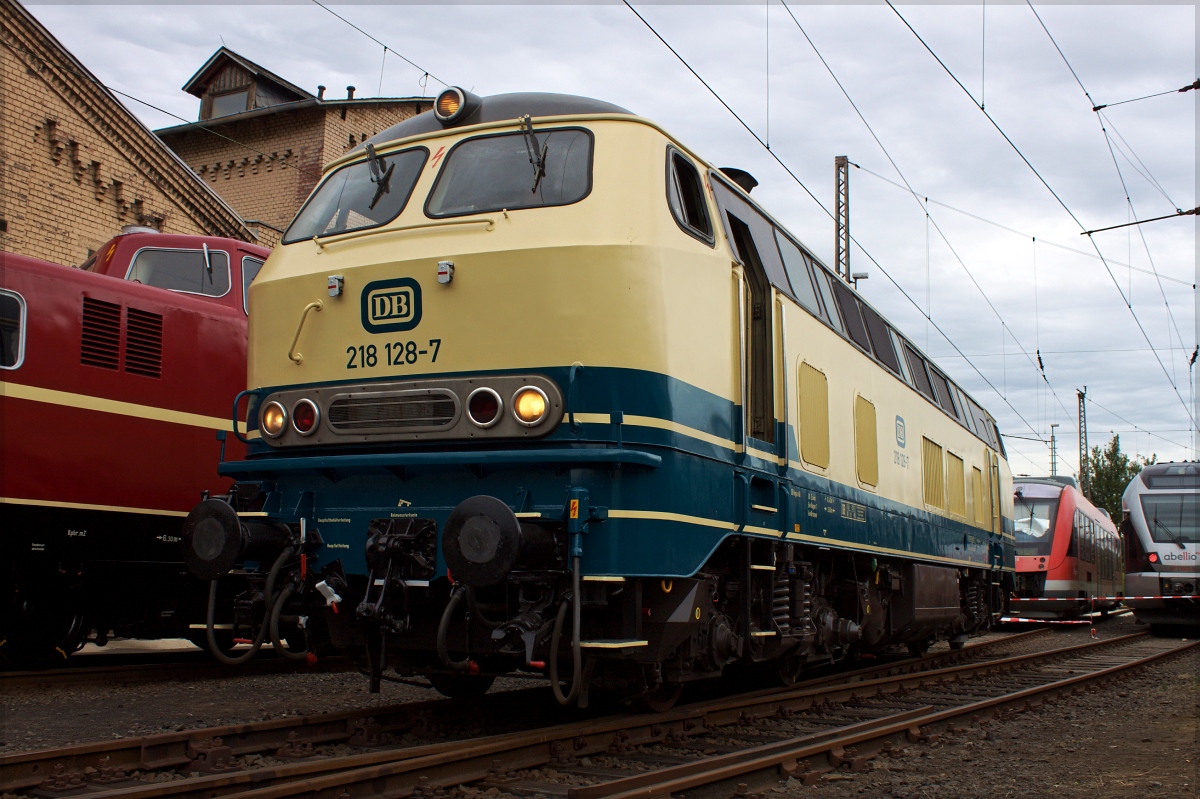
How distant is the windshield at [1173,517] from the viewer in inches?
784

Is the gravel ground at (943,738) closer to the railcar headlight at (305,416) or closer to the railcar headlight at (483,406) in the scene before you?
the railcar headlight at (305,416)

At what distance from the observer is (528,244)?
5969mm

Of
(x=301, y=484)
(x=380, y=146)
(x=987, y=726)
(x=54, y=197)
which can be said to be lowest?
(x=987, y=726)

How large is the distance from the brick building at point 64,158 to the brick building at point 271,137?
20.4 feet

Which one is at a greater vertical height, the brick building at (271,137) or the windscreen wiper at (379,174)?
the brick building at (271,137)

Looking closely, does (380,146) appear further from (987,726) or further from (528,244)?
(987,726)

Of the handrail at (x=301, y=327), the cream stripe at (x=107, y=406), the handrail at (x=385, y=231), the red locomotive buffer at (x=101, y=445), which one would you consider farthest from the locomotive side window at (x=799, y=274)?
the cream stripe at (x=107, y=406)

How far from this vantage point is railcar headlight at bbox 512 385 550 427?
18.6 feet

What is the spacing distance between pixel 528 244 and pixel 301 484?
A: 6.30ft

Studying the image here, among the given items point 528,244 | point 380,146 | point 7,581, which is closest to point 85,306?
point 7,581

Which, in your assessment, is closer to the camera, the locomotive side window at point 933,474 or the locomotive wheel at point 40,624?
the locomotive wheel at point 40,624

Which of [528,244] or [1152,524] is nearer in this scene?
[528,244]

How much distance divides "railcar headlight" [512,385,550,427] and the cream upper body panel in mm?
175

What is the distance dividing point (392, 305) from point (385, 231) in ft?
1.80
